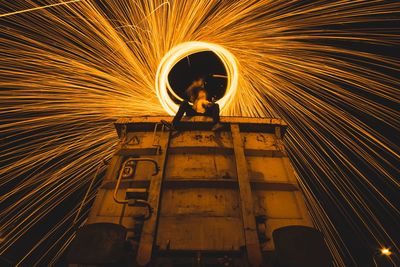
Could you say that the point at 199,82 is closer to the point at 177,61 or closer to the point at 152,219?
the point at 177,61

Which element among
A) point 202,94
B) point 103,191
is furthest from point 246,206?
point 202,94

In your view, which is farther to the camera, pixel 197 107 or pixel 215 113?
pixel 197 107

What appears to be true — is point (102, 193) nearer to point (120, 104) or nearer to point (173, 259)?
point (173, 259)

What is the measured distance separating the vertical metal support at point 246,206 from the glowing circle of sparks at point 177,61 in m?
2.09

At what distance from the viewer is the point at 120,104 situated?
6.85m

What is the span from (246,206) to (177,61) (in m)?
3.95

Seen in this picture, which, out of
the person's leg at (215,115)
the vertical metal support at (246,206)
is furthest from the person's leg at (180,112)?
the vertical metal support at (246,206)

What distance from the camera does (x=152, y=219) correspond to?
113 inches

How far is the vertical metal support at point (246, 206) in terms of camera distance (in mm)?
2598

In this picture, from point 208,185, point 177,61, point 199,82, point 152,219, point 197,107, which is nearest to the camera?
point 152,219

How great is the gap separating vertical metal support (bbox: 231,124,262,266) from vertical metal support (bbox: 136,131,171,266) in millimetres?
889

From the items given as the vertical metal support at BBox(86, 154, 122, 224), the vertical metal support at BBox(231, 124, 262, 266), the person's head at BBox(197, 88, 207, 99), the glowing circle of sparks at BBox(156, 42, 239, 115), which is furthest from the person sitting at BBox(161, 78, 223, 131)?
the vertical metal support at BBox(86, 154, 122, 224)

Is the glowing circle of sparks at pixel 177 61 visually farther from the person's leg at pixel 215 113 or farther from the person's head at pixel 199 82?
the person's leg at pixel 215 113

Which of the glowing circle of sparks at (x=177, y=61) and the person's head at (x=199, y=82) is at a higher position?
the glowing circle of sparks at (x=177, y=61)
